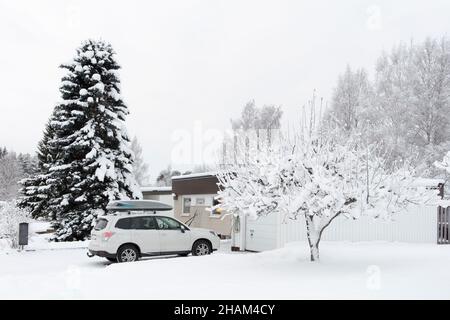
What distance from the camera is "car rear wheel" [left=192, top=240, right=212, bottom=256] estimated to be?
595 inches

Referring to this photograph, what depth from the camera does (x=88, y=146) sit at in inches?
911

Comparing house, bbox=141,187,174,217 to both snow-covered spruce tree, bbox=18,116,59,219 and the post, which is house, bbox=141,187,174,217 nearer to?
snow-covered spruce tree, bbox=18,116,59,219

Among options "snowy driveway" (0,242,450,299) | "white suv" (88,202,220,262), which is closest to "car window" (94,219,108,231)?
"white suv" (88,202,220,262)

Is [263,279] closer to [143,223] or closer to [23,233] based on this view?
[143,223]

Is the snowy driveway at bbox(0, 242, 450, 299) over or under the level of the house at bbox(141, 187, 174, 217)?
under

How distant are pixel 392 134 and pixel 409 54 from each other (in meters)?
6.21

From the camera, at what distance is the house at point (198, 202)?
75.2ft

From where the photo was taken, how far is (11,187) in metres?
51.3

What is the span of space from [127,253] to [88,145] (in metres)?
10.4

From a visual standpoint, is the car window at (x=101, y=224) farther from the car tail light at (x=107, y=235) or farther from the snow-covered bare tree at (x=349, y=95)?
the snow-covered bare tree at (x=349, y=95)

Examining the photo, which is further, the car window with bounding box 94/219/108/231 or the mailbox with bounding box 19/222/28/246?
the mailbox with bounding box 19/222/28/246

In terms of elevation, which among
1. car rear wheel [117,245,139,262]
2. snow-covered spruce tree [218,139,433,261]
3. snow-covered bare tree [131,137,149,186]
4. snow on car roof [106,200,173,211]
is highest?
snow-covered bare tree [131,137,149,186]

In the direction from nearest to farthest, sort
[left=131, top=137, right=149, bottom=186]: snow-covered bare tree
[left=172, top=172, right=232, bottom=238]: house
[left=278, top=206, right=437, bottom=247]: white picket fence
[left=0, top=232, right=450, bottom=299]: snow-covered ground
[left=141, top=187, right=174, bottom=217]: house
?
[left=0, top=232, right=450, bottom=299]: snow-covered ground → [left=278, top=206, right=437, bottom=247]: white picket fence → [left=172, top=172, right=232, bottom=238]: house → [left=141, top=187, right=174, bottom=217]: house → [left=131, top=137, right=149, bottom=186]: snow-covered bare tree
